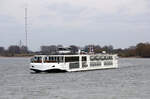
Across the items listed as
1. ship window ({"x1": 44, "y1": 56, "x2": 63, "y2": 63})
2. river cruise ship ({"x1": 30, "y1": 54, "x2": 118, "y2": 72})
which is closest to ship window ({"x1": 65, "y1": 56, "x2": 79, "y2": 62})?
river cruise ship ({"x1": 30, "y1": 54, "x2": 118, "y2": 72})

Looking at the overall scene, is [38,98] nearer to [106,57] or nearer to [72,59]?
[72,59]

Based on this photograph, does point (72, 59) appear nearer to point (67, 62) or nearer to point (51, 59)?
point (67, 62)

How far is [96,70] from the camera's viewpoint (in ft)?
314

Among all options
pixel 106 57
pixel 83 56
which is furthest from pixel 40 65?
pixel 106 57

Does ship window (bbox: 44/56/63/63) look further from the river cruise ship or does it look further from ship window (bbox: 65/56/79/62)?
Result: ship window (bbox: 65/56/79/62)

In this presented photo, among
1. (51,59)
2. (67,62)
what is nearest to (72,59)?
(67,62)

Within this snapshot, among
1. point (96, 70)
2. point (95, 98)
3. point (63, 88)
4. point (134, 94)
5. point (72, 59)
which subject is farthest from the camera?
point (96, 70)

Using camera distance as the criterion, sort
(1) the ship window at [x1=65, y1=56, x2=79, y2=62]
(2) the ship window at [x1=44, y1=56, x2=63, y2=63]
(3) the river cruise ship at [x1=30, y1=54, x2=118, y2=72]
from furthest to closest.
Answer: (1) the ship window at [x1=65, y1=56, x2=79, y2=62], (2) the ship window at [x1=44, y1=56, x2=63, y2=63], (3) the river cruise ship at [x1=30, y1=54, x2=118, y2=72]

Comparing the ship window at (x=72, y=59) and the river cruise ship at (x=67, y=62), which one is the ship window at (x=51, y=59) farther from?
the ship window at (x=72, y=59)

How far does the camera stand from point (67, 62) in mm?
76312

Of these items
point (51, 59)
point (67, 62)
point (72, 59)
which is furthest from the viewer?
point (72, 59)

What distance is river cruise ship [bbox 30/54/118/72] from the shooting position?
73.2m

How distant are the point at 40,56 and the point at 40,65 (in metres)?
1.91

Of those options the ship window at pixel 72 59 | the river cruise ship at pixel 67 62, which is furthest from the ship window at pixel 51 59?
the ship window at pixel 72 59
